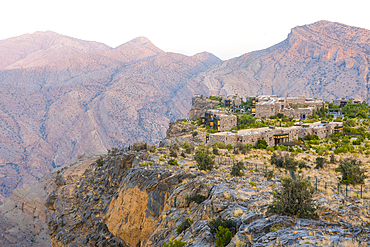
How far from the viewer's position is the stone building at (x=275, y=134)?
38.3 meters

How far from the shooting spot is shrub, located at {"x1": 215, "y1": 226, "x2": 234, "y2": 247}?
9.72 metres

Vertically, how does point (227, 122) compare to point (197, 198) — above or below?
below

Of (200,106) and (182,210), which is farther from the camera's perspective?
(200,106)

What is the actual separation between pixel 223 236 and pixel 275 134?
108 feet

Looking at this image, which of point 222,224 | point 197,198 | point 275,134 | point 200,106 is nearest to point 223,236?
point 222,224

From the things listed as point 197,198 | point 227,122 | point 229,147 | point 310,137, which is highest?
point 197,198

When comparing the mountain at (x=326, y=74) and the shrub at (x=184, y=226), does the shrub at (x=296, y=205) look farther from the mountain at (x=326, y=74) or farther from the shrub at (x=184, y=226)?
the mountain at (x=326, y=74)

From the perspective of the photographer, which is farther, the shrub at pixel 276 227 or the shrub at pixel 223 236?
the shrub at pixel 223 236

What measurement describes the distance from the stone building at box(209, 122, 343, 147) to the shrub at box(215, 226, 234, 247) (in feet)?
93.7

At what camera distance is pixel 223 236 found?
385 inches

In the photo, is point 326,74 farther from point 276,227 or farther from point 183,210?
point 276,227

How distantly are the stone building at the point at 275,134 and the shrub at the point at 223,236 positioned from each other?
2855 centimetres

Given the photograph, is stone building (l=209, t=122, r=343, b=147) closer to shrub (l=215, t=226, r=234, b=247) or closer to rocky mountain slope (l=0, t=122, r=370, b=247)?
rocky mountain slope (l=0, t=122, r=370, b=247)

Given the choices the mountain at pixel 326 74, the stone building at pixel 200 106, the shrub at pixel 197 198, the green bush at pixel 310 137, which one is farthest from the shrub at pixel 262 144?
the mountain at pixel 326 74
